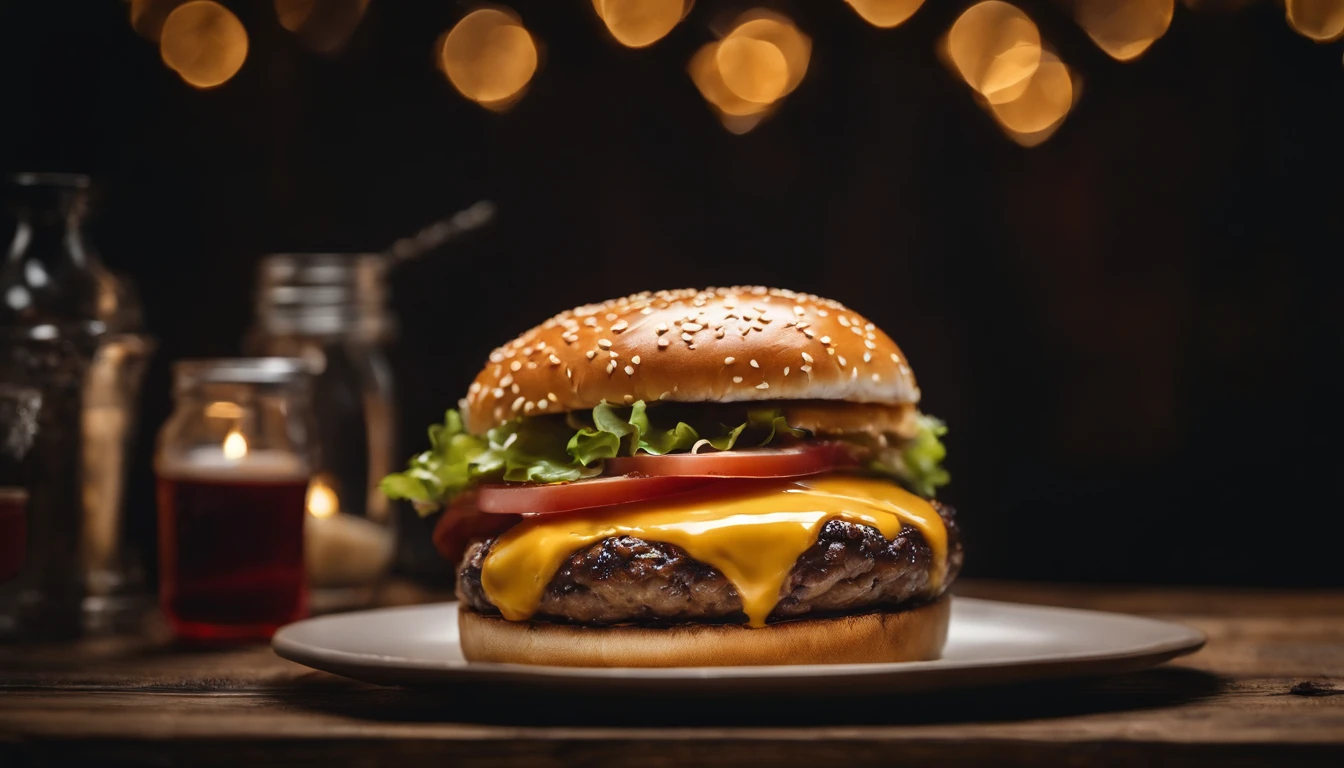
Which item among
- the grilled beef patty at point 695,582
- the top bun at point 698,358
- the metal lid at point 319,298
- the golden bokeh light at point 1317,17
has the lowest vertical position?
the grilled beef patty at point 695,582

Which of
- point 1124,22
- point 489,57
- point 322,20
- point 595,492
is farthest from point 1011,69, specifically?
point 595,492

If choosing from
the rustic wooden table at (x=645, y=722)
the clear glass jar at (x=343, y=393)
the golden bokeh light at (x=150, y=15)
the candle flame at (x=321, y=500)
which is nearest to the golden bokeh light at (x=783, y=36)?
the clear glass jar at (x=343, y=393)

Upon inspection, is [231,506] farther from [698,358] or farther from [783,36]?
[783,36]

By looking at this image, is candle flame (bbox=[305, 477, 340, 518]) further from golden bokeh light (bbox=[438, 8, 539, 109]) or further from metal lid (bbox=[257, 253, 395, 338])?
golden bokeh light (bbox=[438, 8, 539, 109])

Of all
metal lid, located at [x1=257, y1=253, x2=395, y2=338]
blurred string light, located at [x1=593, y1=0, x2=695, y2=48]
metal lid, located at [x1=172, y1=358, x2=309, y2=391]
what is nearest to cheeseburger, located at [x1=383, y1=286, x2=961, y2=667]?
metal lid, located at [x1=172, y1=358, x2=309, y2=391]

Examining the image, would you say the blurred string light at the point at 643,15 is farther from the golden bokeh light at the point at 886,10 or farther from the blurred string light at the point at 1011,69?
the blurred string light at the point at 1011,69

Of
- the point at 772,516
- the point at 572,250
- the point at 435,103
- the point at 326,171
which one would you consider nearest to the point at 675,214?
the point at 572,250
